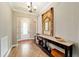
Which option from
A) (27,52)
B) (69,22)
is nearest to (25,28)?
(27,52)

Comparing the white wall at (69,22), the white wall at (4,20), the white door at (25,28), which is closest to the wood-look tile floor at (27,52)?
the white wall at (4,20)

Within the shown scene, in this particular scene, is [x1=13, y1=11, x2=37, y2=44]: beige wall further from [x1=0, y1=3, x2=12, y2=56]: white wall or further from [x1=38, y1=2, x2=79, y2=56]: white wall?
[x1=38, y1=2, x2=79, y2=56]: white wall

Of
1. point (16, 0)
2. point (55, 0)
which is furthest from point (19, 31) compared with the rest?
point (55, 0)

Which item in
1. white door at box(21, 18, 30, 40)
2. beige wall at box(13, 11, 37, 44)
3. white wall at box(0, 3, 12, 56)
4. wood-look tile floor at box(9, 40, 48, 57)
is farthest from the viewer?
white door at box(21, 18, 30, 40)

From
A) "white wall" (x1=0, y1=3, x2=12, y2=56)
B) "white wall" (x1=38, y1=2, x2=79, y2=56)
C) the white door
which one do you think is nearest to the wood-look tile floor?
A: "white wall" (x1=0, y1=3, x2=12, y2=56)

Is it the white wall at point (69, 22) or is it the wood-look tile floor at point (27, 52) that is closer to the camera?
the white wall at point (69, 22)

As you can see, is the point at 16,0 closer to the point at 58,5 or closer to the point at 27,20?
the point at 58,5

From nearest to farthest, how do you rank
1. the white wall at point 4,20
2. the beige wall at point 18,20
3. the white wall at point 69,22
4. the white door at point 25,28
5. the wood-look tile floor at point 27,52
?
the white wall at point 69,22 → the white wall at point 4,20 → the wood-look tile floor at point 27,52 → the beige wall at point 18,20 → the white door at point 25,28

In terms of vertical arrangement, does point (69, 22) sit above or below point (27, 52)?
above

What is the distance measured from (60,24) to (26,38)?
5.58 meters

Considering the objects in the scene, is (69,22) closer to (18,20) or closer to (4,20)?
(4,20)

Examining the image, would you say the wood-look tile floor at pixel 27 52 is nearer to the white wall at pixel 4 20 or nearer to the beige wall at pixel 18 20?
the white wall at pixel 4 20

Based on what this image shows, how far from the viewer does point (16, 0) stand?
411 centimetres

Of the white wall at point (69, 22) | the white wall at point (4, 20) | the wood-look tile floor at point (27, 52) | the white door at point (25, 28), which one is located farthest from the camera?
the white door at point (25, 28)
